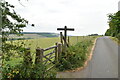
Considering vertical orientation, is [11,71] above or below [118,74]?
above

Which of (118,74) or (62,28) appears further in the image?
(62,28)

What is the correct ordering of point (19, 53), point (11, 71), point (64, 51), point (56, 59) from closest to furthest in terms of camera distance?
point (19, 53)
point (11, 71)
point (56, 59)
point (64, 51)

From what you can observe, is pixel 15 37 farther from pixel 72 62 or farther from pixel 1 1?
pixel 72 62

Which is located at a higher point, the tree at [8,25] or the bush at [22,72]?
the tree at [8,25]

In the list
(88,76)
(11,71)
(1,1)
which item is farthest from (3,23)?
(88,76)

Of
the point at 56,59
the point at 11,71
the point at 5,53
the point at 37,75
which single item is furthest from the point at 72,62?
the point at 5,53

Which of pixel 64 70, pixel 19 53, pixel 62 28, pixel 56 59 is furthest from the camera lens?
pixel 62 28

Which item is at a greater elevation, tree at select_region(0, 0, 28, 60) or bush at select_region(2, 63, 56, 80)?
tree at select_region(0, 0, 28, 60)

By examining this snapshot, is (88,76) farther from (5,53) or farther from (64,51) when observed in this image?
(5,53)

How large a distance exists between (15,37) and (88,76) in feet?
13.8

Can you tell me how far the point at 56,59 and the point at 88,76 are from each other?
2543mm

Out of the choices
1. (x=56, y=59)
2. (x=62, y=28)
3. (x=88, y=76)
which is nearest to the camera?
(x=88, y=76)

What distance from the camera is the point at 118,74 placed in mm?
9062

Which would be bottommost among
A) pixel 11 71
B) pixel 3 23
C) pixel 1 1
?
pixel 11 71
